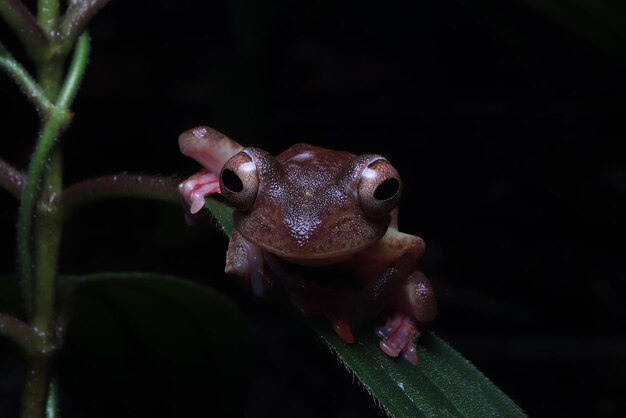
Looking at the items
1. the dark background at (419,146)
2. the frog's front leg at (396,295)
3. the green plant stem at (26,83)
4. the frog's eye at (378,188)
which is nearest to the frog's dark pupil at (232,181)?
the frog's eye at (378,188)

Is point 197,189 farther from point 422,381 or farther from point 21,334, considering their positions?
point 422,381

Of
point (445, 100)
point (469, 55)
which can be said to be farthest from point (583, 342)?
point (469, 55)

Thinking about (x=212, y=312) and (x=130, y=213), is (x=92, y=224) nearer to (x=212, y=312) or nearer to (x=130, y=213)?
(x=130, y=213)

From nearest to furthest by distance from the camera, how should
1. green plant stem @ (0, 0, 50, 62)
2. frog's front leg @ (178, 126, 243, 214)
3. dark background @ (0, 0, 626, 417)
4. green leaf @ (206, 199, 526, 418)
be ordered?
green leaf @ (206, 199, 526, 418) < green plant stem @ (0, 0, 50, 62) < frog's front leg @ (178, 126, 243, 214) < dark background @ (0, 0, 626, 417)

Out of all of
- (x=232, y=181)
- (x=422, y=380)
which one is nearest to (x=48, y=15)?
(x=232, y=181)

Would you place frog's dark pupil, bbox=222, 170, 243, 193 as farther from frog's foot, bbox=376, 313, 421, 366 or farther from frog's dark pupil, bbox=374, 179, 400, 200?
frog's foot, bbox=376, 313, 421, 366

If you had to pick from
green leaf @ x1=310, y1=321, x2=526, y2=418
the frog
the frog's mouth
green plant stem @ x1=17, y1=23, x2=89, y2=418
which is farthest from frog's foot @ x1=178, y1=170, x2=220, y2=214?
green leaf @ x1=310, y1=321, x2=526, y2=418
